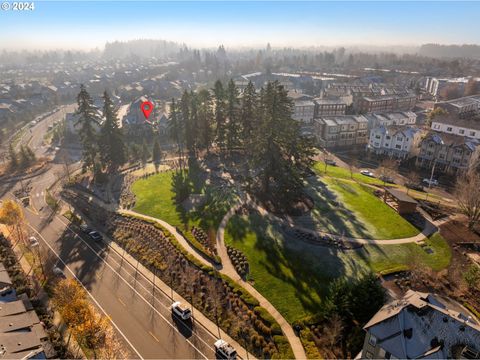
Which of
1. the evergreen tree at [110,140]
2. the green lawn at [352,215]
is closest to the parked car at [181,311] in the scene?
the green lawn at [352,215]

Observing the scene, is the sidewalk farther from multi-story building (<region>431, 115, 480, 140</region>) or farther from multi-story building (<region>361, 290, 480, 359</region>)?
multi-story building (<region>431, 115, 480, 140</region>)

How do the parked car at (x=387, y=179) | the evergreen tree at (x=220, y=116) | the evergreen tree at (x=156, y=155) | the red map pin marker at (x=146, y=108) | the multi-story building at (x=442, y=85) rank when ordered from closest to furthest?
the parked car at (x=387, y=179) < the evergreen tree at (x=220, y=116) < the evergreen tree at (x=156, y=155) < the red map pin marker at (x=146, y=108) < the multi-story building at (x=442, y=85)

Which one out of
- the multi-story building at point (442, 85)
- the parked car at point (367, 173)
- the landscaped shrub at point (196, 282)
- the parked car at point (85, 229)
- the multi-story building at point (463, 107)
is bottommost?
the parked car at point (85, 229)

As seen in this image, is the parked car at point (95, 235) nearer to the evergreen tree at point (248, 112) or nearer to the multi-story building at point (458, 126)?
the evergreen tree at point (248, 112)

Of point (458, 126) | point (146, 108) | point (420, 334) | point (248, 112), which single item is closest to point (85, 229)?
point (248, 112)

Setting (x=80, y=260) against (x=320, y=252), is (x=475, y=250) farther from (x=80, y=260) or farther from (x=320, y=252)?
(x=80, y=260)

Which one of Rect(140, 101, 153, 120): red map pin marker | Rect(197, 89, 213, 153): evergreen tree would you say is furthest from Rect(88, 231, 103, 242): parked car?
Rect(140, 101, 153, 120): red map pin marker
